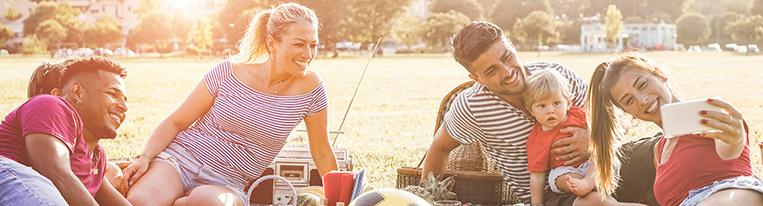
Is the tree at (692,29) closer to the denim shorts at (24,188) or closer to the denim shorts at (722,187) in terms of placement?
the denim shorts at (722,187)

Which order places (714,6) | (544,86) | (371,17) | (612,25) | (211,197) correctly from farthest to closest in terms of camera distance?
1. (714,6)
2. (612,25)
3. (371,17)
4. (211,197)
5. (544,86)

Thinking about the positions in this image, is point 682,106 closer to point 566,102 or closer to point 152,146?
point 566,102

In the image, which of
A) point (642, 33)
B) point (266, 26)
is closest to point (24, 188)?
point (266, 26)

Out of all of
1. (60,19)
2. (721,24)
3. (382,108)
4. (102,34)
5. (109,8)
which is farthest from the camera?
(109,8)

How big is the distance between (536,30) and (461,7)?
1928 cm

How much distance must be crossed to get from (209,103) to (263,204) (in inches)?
31.4

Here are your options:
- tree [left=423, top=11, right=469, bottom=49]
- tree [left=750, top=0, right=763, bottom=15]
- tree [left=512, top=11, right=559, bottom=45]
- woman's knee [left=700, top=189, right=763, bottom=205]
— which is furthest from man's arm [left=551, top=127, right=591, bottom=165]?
tree [left=750, top=0, right=763, bottom=15]

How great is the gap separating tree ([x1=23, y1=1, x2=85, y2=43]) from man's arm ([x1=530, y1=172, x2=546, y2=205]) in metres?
106

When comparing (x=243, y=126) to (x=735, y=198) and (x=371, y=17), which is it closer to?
(x=735, y=198)

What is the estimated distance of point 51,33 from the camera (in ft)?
337

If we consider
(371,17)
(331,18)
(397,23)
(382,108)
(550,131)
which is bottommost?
(397,23)

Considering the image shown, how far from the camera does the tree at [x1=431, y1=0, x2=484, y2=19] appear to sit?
12556 centimetres

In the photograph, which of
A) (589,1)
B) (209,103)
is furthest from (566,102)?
(589,1)

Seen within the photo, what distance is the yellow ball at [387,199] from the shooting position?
170 inches
